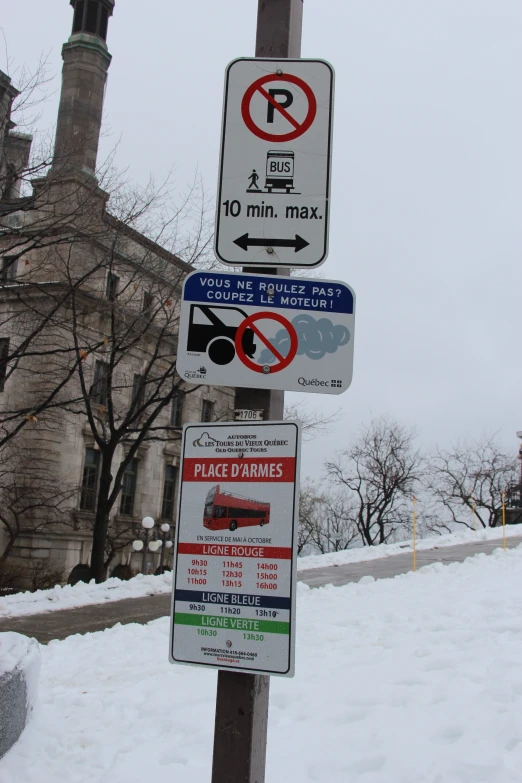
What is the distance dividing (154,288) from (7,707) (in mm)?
18873

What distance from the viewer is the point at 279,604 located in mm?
2410

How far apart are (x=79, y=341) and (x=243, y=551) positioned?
24745 mm

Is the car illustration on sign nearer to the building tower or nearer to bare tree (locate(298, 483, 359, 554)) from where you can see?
the building tower

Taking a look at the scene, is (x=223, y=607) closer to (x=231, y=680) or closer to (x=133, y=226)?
(x=231, y=680)

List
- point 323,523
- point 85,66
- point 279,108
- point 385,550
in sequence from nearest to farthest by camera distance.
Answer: point 279,108, point 385,550, point 85,66, point 323,523

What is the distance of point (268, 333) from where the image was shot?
262cm

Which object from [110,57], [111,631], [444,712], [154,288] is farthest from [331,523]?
[444,712]

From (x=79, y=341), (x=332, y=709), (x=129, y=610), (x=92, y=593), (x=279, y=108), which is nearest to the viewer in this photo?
(x=279, y=108)

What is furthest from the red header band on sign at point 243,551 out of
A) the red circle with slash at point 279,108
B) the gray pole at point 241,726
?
the red circle with slash at point 279,108

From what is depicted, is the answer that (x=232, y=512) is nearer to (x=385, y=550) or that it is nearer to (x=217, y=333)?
(x=217, y=333)

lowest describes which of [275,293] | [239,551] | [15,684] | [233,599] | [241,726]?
[15,684]

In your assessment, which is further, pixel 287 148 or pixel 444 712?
pixel 444 712

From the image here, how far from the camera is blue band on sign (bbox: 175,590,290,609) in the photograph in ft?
7.92

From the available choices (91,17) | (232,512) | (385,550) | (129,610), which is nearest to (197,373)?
(232,512)
